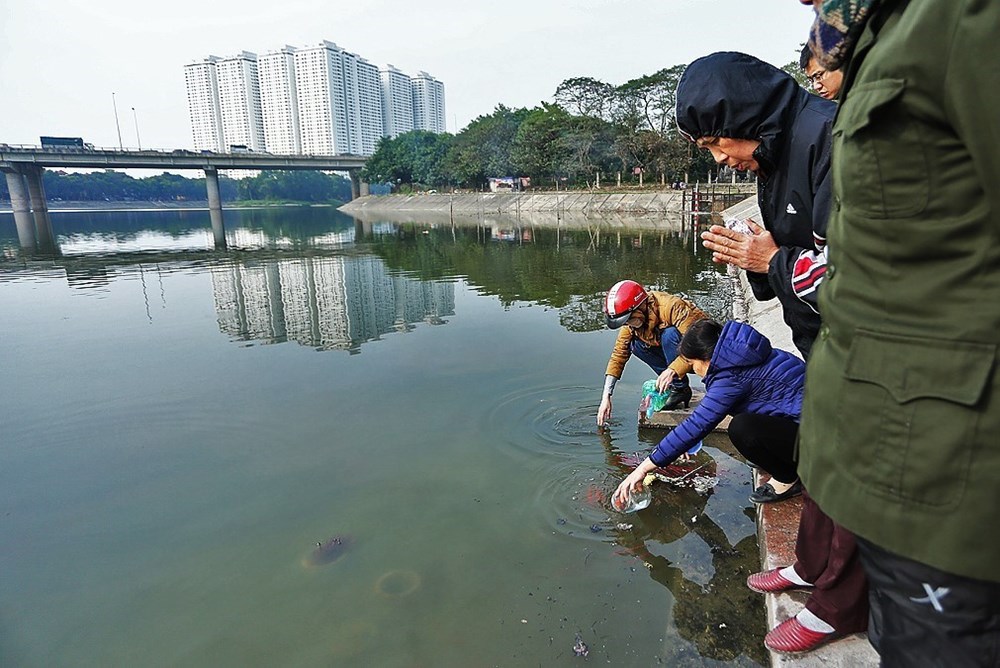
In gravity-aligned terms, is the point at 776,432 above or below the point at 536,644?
above

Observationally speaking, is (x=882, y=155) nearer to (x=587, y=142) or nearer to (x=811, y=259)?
(x=811, y=259)

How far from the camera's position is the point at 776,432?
2.63 metres

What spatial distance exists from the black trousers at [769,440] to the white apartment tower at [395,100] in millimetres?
115338

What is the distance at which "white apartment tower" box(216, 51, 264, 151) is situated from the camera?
103625 mm

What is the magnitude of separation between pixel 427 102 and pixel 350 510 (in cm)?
12958

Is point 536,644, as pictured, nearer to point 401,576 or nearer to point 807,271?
point 401,576

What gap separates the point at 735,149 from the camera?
7.09 feet

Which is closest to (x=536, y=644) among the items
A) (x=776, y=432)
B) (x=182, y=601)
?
(x=776, y=432)

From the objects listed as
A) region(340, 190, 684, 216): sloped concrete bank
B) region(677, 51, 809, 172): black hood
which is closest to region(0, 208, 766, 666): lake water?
region(677, 51, 809, 172): black hood

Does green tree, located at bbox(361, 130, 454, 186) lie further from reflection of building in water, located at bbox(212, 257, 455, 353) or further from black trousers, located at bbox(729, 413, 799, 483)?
black trousers, located at bbox(729, 413, 799, 483)

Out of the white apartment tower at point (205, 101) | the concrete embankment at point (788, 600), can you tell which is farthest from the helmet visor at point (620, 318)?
the white apartment tower at point (205, 101)

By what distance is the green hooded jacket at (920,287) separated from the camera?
0.80m

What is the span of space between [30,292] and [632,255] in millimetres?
13552

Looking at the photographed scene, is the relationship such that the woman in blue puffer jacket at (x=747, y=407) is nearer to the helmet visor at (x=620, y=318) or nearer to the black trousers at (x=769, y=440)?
the black trousers at (x=769, y=440)
